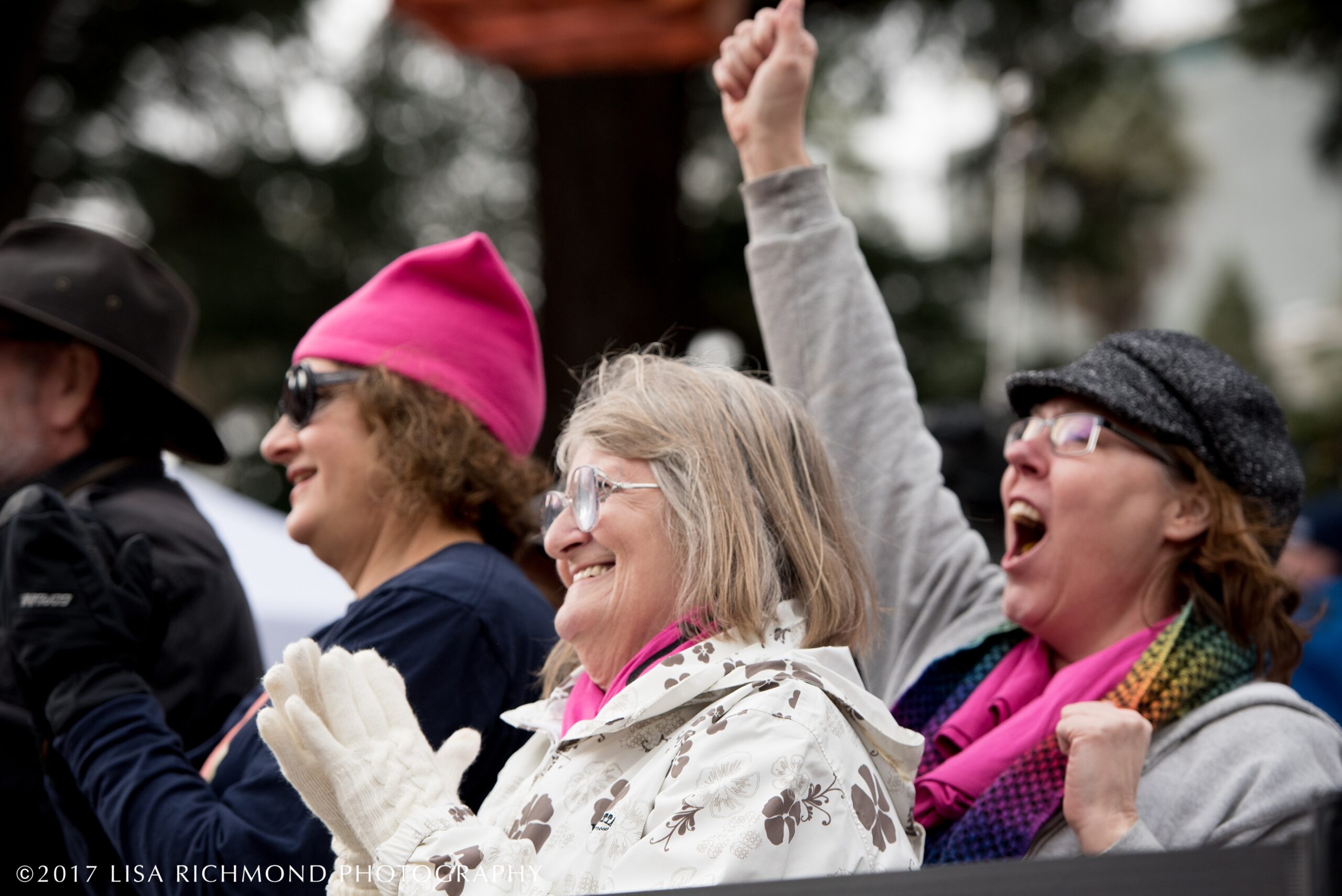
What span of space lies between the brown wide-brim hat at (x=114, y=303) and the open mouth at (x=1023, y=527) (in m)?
1.76

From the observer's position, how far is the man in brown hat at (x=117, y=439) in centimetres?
245

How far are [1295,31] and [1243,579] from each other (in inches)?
222

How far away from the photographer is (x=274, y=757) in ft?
6.16

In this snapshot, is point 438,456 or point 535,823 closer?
point 535,823

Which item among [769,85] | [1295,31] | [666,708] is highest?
[1295,31]

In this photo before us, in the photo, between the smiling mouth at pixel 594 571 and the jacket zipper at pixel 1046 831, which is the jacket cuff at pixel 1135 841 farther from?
the smiling mouth at pixel 594 571

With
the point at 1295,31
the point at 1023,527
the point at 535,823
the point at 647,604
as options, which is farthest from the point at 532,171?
the point at 535,823

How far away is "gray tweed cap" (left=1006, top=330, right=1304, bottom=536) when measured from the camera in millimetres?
2102

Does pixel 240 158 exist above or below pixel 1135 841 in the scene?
above

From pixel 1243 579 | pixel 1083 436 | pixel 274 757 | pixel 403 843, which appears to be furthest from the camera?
pixel 1083 436

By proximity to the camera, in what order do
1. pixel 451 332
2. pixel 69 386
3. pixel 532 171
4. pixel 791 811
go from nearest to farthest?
1. pixel 791 811
2. pixel 451 332
3. pixel 69 386
4. pixel 532 171

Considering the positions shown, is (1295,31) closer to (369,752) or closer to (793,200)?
(793,200)

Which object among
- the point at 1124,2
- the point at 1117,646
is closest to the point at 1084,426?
the point at 1117,646

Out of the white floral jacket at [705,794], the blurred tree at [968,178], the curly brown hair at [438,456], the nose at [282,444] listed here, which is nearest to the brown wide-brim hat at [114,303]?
the nose at [282,444]
